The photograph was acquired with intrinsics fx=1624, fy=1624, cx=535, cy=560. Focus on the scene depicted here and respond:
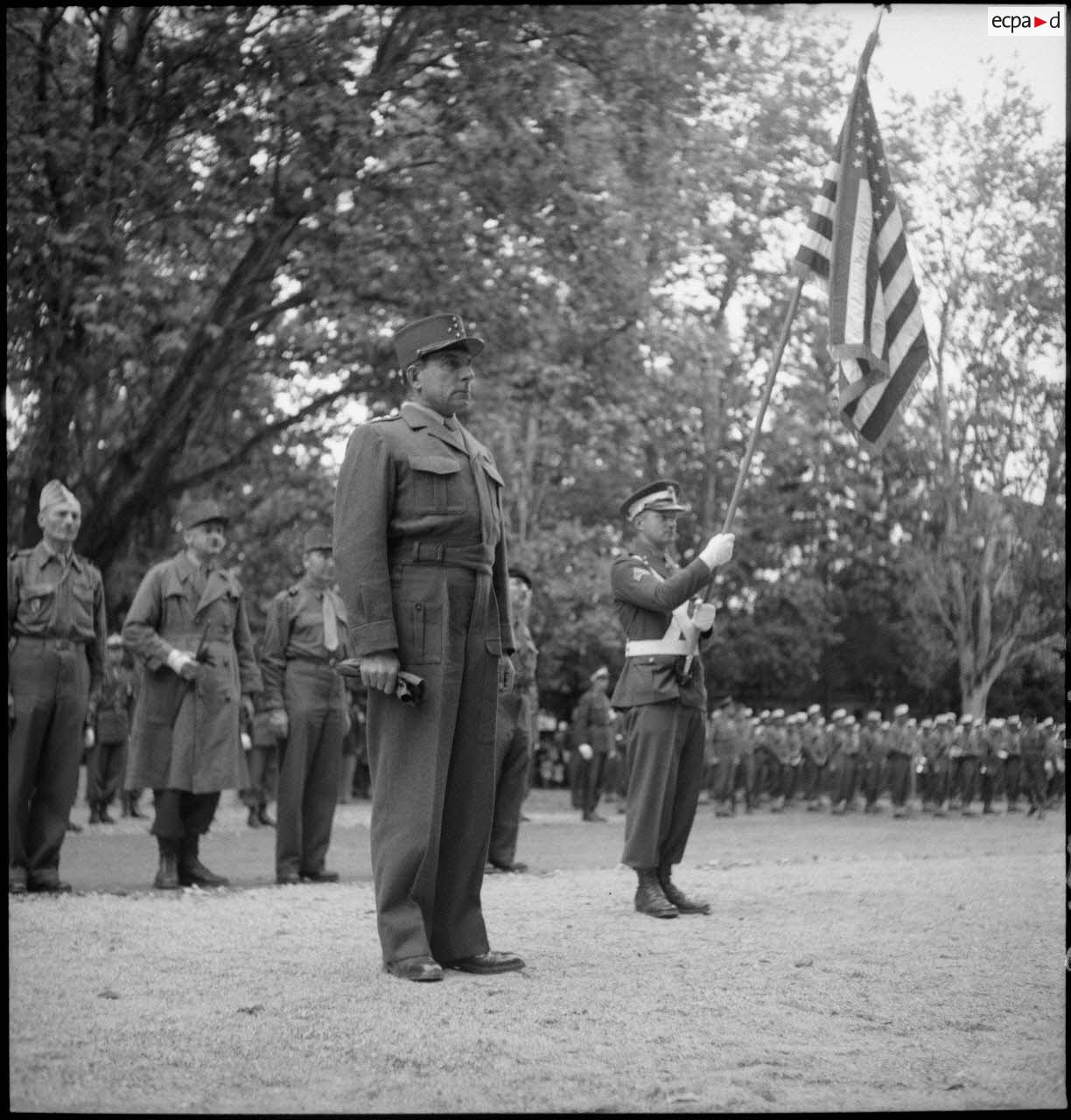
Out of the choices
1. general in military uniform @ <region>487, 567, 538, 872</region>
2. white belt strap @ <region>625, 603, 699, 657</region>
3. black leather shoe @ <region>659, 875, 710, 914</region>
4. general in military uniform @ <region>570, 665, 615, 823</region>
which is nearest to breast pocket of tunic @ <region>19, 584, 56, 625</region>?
general in military uniform @ <region>487, 567, 538, 872</region>

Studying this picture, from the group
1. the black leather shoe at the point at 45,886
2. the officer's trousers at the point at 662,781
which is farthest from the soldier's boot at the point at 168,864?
the officer's trousers at the point at 662,781

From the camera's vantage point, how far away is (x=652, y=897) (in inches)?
A: 317

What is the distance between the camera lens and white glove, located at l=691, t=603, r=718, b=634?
802 centimetres

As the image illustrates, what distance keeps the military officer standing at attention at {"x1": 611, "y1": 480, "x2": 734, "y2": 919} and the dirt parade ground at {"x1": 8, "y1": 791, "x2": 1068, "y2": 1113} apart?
30cm

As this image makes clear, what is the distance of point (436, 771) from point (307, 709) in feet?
15.7

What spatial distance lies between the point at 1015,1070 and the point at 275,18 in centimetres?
1460

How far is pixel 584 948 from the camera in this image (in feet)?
22.2

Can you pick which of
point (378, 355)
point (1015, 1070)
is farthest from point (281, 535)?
point (1015, 1070)

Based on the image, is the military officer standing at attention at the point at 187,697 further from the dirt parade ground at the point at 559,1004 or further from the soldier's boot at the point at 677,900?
the soldier's boot at the point at 677,900

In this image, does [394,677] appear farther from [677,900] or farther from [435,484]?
[677,900]

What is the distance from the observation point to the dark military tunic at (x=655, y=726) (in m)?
8.15

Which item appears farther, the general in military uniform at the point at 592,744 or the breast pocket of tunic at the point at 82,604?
the general in military uniform at the point at 592,744

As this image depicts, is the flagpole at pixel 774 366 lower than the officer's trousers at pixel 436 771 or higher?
higher

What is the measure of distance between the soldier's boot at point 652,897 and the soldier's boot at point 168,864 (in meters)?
3.09
